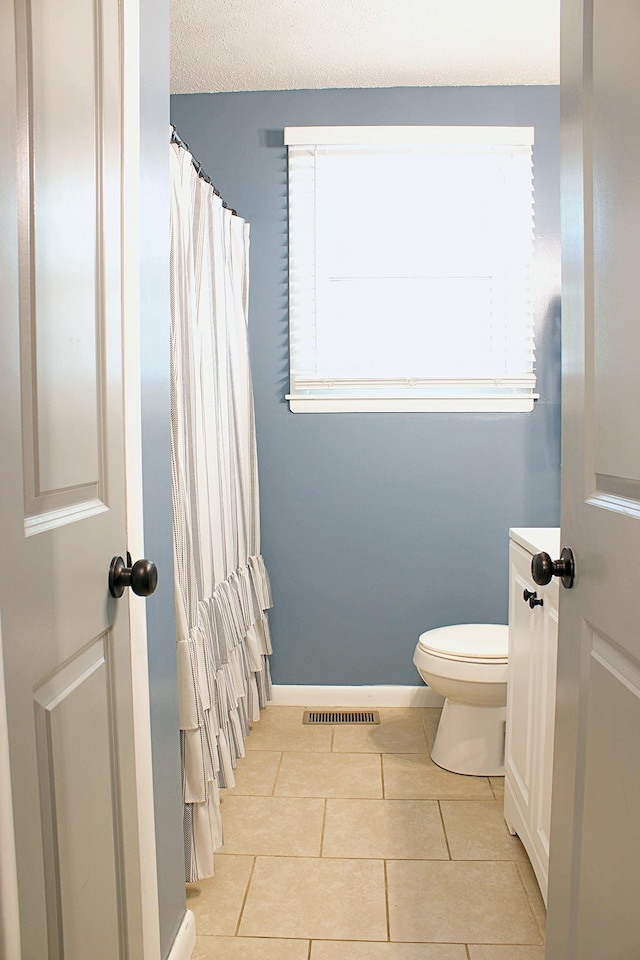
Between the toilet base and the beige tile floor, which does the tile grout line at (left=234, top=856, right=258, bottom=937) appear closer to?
the beige tile floor

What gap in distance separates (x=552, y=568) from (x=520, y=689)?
1032 millimetres

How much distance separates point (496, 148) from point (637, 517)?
8.79 ft

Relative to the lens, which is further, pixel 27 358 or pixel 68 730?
pixel 68 730

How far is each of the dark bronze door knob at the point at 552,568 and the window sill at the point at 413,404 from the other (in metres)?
2.05

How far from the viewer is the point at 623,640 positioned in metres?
1.02

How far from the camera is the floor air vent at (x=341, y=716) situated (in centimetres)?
325

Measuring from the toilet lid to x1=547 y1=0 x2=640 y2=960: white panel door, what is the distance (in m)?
1.29

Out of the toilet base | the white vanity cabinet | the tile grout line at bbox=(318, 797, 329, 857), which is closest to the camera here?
the white vanity cabinet

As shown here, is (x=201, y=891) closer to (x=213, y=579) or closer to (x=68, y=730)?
(x=213, y=579)

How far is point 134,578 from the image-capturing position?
4.12 ft

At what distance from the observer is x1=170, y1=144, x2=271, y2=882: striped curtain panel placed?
209 centimetres

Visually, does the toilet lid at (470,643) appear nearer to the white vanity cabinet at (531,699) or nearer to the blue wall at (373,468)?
the white vanity cabinet at (531,699)

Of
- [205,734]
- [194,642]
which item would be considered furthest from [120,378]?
[205,734]

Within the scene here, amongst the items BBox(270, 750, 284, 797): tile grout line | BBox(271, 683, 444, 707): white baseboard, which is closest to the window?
BBox(271, 683, 444, 707): white baseboard
